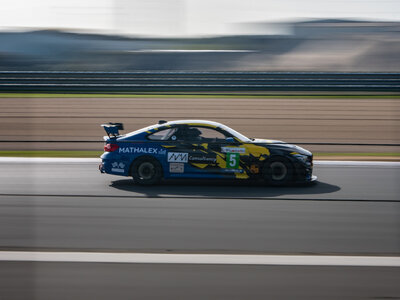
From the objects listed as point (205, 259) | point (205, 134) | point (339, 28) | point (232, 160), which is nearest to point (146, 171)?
point (205, 134)

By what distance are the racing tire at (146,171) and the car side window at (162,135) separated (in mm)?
375

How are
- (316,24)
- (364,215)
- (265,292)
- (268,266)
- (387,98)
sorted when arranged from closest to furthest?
(265,292)
(268,266)
(364,215)
(387,98)
(316,24)

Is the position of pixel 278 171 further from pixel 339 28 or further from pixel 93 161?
pixel 339 28

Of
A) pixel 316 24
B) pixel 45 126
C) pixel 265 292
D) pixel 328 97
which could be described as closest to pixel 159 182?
pixel 265 292

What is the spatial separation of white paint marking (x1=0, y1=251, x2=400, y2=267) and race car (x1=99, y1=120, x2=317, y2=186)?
3751 millimetres

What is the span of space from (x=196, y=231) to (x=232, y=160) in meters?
2.90

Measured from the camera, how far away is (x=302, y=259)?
5055 millimetres

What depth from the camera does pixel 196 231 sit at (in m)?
6.14

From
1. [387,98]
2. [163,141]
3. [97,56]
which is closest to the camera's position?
[163,141]

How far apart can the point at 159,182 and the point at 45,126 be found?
9803 millimetres

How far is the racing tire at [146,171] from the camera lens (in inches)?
354

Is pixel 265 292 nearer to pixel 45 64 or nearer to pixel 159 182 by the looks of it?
pixel 159 182

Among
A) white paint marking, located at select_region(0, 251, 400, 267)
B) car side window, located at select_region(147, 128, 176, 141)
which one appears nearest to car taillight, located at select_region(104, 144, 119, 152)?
car side window, located at select_region(147, 128, 176, 141)

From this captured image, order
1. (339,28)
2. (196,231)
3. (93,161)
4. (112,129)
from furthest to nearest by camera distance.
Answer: (339,28)
(93,161)
(112,129)
(196,231)
